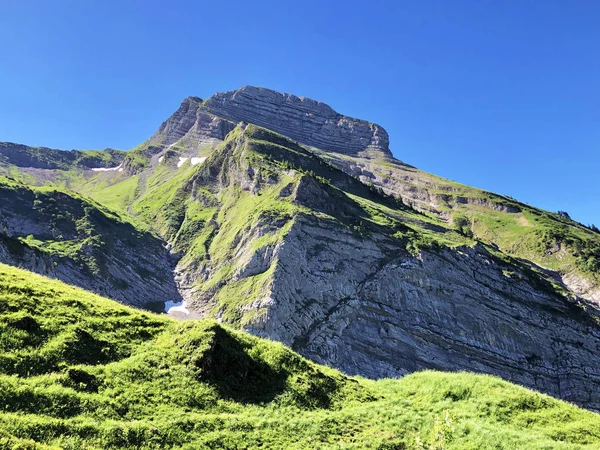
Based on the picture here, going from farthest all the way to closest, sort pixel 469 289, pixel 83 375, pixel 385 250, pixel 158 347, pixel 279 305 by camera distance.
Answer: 1. pixel 385 250
2. pixel 469 289
3. pixel 279 305
4. pixel 158 347
5. pixel 83 375

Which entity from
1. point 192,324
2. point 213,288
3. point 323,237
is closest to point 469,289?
point 323,237

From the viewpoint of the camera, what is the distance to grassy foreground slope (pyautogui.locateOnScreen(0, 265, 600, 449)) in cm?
1548

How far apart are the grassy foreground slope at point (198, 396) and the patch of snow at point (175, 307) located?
3782 inches

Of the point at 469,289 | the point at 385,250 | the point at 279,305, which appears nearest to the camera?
the point at 279,305

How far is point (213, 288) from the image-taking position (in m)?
118

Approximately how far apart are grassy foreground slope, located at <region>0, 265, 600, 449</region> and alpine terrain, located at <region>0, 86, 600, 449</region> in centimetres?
10

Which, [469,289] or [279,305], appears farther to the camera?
[469,289]

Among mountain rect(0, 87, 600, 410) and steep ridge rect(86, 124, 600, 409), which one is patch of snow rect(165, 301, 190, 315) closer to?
mountain rect(0, 87, 600, 410)

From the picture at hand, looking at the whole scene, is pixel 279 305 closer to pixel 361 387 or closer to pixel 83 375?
pixel 361 387

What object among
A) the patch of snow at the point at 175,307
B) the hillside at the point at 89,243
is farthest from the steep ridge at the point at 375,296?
the hillside at the point at 89,243

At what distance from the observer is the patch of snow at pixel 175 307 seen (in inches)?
4614

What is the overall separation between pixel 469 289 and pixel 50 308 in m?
105

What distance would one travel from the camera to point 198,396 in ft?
63.3

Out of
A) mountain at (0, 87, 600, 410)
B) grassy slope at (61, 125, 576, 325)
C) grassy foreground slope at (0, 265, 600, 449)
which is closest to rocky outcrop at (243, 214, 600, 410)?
mountain at (0, 87, 600, 410)
